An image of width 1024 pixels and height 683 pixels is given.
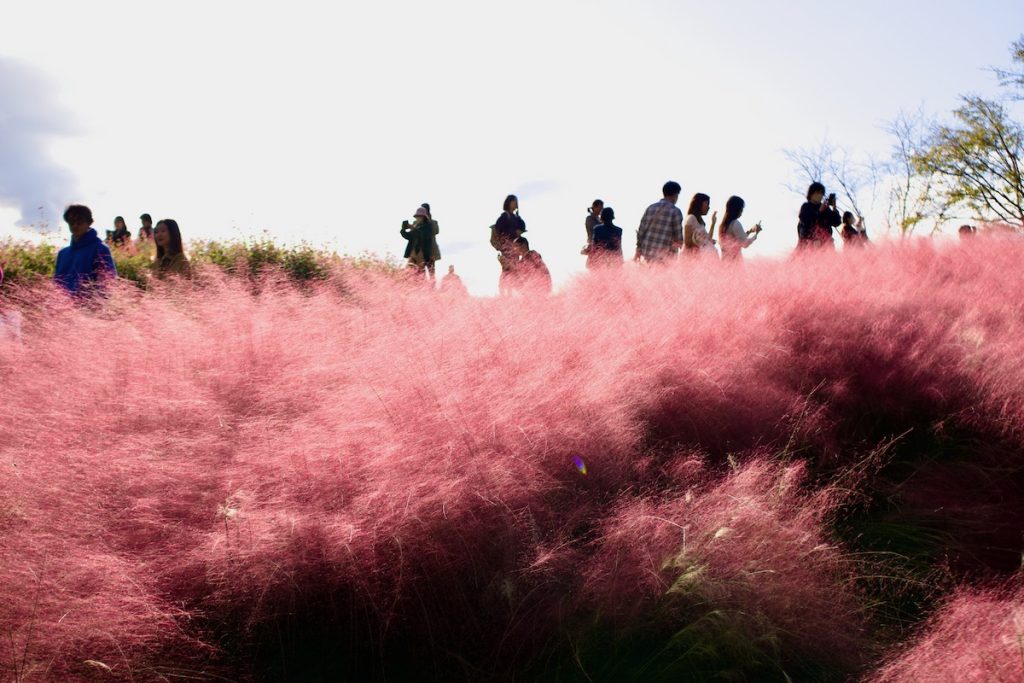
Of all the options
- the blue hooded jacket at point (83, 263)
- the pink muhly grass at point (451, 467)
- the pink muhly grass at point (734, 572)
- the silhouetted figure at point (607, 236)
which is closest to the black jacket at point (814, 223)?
the silhouetted figure at point (607, 236)

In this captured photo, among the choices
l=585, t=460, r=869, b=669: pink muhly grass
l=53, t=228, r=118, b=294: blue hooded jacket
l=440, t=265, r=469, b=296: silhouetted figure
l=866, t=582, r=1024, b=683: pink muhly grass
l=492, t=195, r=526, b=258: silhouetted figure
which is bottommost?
l=866, t=582, r=1024, b=683: pink muhly grass

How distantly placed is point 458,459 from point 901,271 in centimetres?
468

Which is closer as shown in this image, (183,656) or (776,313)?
(183,656)

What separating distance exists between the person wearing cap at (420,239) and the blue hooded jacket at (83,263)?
6.07 meters

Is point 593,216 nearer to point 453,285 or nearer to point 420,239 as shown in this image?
point 420,239

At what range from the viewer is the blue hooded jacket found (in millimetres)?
5930

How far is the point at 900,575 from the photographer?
10.9 ft

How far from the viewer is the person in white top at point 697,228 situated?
7.99 metres

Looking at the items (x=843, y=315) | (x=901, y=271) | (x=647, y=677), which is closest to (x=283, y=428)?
(x=647, y=677)

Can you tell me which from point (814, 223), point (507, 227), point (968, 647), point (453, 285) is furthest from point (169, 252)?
point (814, 223)

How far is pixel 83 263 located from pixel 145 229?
7.95m

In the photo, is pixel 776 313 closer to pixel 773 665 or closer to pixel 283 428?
pixel 773 665

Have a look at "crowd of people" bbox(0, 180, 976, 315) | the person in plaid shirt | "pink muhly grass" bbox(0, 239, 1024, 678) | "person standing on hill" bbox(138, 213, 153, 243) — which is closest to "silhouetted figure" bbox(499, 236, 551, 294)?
"crowd of people" bbox(0, 180, 976, 315)

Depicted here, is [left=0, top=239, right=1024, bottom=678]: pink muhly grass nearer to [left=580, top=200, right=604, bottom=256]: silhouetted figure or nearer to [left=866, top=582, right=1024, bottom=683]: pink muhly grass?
[left=866, top=582, right=1024, bottom=683]: pink muhly grass
